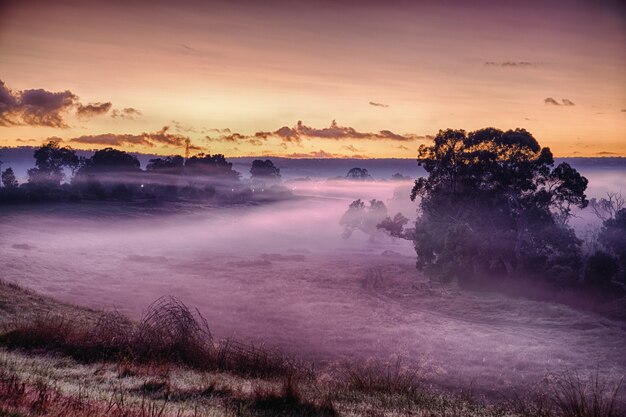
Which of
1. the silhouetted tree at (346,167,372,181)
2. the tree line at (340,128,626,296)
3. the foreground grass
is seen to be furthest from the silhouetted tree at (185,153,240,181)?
the foreground grass

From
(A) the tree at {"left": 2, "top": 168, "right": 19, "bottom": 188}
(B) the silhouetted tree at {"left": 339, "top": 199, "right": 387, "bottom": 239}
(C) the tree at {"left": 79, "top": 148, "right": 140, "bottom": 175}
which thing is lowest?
(B) the silhouetted tree at {"left": 339, "top": 199, "right": 387, "bottom": 239}

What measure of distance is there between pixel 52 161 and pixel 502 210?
115 m

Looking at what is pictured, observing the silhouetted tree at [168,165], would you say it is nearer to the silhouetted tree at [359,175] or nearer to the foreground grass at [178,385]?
the silhouetted tree at [359,175]

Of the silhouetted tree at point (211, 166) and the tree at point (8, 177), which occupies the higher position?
the silhouetted tree at point (211, 166)

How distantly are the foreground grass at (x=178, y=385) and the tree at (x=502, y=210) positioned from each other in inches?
1420

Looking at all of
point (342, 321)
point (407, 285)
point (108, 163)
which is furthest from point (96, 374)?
point (108, 163)

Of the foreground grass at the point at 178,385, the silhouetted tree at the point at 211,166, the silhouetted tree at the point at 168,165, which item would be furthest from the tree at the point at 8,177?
the foreground grass at the point at 178,385

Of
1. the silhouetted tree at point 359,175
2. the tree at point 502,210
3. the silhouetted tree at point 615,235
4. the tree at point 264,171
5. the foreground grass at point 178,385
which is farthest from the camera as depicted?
the silhouetted tree at point 359,175

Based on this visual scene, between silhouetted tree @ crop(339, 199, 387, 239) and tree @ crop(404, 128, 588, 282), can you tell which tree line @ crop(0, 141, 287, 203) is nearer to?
silhouetted tree @ crop(339, 199, 387, 239)

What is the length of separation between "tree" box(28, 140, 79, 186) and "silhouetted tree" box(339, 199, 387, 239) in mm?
73632

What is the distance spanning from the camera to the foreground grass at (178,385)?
9633mm

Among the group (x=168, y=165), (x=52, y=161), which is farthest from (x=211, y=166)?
(x=52, y=161)

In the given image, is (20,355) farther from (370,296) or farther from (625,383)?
(370,296)

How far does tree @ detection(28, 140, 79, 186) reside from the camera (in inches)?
4867
